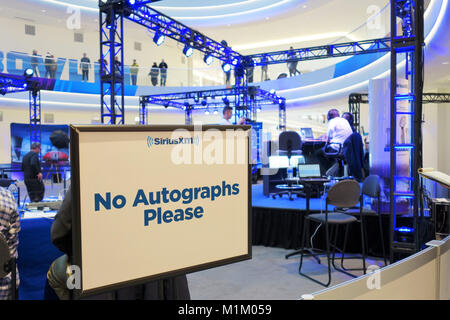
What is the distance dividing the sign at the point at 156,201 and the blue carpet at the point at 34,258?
193cm

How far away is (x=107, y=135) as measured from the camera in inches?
29.4

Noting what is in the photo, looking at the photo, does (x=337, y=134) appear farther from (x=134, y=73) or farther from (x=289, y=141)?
(x=134, y=73)

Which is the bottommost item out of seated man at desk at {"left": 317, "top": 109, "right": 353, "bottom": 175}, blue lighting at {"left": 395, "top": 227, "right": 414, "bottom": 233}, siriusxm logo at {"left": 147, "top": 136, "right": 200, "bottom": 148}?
blue lighting at {"left": 395, "top": 227, "right": 414, "bottom": 233}

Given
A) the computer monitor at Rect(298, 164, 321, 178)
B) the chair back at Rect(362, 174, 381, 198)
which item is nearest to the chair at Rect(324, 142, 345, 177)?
the computer monitor at Rect(298, 164, 321, 178)

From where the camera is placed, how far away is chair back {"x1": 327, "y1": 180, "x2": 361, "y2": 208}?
330 cm

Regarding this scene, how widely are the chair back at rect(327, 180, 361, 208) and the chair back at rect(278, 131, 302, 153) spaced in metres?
2.78

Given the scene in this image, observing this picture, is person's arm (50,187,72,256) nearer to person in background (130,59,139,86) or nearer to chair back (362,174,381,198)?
chair back (362,174,381,198)

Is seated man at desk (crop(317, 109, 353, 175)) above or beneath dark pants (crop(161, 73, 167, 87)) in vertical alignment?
beneath

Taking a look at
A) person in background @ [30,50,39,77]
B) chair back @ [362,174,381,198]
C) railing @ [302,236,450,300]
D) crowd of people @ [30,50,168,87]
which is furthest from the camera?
crowd of people @ [30,50,168,87]

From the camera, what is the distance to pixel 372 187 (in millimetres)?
3850

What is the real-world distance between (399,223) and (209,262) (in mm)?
3411

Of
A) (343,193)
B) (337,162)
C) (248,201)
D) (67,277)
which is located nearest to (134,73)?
(337,162)
